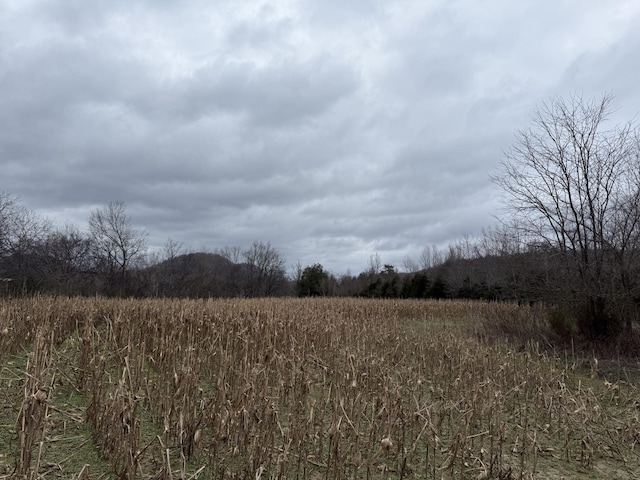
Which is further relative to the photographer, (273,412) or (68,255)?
(68,255)

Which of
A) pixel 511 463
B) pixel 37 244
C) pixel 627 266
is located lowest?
pixel 511 463

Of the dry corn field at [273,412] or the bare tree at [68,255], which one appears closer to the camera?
the dry corn field at [273,412]

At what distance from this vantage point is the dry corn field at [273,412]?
9.56ft

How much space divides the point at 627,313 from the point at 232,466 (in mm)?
10670

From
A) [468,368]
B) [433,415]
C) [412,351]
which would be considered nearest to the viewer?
[433,415]

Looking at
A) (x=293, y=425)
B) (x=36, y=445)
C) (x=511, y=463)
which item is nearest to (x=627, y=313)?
(x=511, y=463)

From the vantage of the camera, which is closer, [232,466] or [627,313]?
[232,466]

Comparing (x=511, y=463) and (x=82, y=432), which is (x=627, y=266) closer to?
(x=511, y=463)

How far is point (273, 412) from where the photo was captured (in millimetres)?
3059

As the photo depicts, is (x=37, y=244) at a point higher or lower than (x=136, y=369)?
higher

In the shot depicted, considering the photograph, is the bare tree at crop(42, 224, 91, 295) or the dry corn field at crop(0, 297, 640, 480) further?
the bare tree at crop(42, 224, 91, 295)

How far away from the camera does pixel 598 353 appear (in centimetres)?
929

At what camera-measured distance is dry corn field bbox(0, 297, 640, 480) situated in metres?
2.91

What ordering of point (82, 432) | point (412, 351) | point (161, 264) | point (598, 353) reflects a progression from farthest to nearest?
1. point (161, 264)
2. point (598, 353)
3. point (412, 351)
4. point (82, 432)
